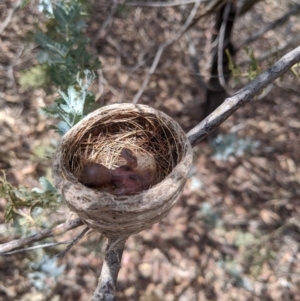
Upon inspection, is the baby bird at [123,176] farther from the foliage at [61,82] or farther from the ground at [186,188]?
the ground at [186,188]

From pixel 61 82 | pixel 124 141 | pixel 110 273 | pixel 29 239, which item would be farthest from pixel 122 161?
pixel 110 273

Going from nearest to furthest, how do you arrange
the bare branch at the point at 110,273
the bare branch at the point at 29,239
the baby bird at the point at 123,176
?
the bare branch at the point at 110,273, the bare branch at the point at 29,239, the baby bird at the point at 123,176

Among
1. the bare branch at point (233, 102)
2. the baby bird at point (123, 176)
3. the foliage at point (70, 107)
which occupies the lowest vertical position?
the baby bird at point (123, 176)

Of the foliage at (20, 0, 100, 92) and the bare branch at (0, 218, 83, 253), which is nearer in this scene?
the bare branch at (0, 218, 83, 253)

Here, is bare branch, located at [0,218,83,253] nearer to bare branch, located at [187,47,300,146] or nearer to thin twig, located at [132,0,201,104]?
bare branch, located at [187,47,300,146]

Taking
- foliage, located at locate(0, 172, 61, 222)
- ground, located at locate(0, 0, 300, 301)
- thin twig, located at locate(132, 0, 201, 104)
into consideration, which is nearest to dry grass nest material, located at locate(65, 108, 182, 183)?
foliage, located at locate(0, 172, 61, 222)

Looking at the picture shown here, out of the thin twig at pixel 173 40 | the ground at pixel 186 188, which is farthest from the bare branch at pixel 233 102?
the thin twig at pixel 173 40
